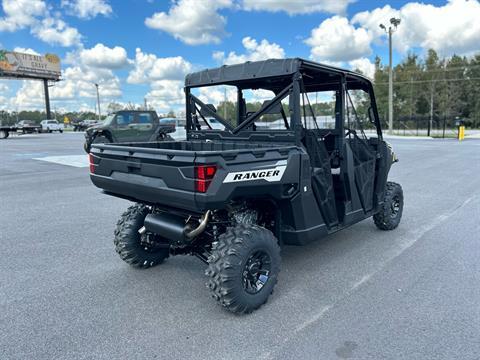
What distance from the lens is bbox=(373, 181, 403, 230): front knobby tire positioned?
202 inches

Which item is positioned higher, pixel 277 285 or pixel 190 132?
pixel 190 132

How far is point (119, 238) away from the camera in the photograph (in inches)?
159

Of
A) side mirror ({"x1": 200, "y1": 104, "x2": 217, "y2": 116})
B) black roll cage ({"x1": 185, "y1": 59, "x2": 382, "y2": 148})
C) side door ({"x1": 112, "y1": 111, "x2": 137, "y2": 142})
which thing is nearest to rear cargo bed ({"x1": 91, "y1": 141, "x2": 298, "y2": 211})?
black roll cage ({"x1": 185, "y1": 59, "x2": 382, "y2": 148})

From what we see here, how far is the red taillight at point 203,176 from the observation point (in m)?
2.81

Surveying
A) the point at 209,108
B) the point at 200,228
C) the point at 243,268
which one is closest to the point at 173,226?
the point at 200,228

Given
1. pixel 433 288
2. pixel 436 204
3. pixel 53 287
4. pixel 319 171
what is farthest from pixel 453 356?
pixel 436 204

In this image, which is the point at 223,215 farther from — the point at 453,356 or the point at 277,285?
the point at 453,356

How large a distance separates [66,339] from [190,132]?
262cm

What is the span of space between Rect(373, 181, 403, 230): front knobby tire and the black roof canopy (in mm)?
1460

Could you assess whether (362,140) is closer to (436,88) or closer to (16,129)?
(16,129)

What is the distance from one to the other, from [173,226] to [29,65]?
205 feet

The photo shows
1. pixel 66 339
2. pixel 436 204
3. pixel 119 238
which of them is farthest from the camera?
pixel 436 204

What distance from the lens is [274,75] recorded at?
357 centimetres

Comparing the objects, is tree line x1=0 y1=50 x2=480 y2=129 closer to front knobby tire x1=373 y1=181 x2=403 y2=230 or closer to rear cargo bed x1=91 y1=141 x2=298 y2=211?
front knobby tire x1=373 y1=181 x2=403 y2=230
